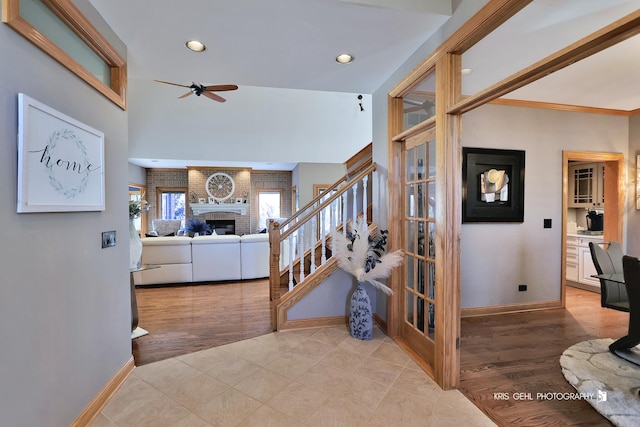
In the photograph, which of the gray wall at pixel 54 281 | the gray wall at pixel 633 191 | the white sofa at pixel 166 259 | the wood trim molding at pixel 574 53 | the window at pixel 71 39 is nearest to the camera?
the wood trim molding at pixel 574 53

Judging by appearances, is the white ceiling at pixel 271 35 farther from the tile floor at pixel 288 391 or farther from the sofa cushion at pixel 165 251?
the sofa cushion at pixel 165 251

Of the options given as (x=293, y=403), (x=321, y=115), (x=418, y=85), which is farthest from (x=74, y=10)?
(x=321, y=115)

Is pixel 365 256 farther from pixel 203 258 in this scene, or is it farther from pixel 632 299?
pixel 203 258

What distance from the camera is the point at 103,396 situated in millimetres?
1971

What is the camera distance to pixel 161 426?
1.77 metres

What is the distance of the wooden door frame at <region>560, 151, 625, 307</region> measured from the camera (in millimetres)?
3779

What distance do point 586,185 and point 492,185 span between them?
119 inches

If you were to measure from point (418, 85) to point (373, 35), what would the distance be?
59cm

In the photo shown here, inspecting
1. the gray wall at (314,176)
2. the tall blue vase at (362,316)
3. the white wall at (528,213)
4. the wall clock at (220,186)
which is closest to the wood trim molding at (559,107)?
the white wall at (528,213)

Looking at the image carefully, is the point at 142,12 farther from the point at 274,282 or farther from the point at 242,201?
the point at 242,201

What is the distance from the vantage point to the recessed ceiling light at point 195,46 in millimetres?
2336

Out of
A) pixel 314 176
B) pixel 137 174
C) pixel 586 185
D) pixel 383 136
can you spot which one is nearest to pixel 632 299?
pixel 383 136

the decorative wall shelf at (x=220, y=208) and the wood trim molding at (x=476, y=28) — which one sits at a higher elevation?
the wood trim molding at (x=476, y=28)

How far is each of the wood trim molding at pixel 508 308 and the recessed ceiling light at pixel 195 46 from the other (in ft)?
12.5
